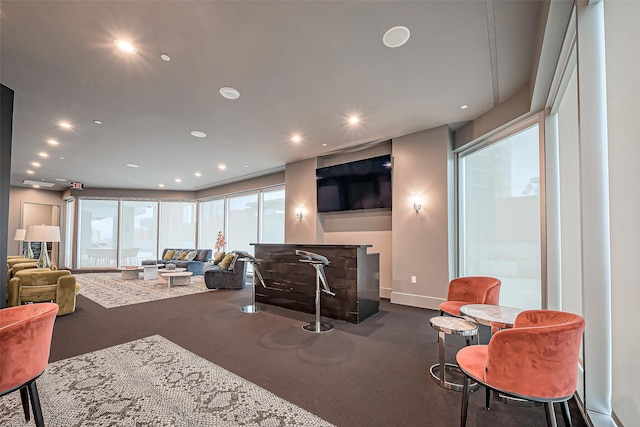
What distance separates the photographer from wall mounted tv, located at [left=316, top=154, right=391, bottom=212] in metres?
5.61

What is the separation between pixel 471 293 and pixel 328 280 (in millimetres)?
1914

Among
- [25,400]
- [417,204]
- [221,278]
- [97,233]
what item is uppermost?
[417,204]

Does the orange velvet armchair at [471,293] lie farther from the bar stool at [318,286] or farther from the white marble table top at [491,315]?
the bar stool at [318,286]

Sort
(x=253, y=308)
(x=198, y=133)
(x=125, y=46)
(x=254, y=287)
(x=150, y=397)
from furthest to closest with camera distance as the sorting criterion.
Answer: (x=198, y=133), (x=254, y=287), (x=253, y=308), (x=125, y=46), (x=150, y=397)

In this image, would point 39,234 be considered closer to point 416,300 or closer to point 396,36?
point 396,36

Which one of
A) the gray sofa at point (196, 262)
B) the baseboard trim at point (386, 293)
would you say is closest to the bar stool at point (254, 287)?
the baseboard trim at point (386, 293)

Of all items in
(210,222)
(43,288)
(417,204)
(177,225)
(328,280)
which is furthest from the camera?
(177,225)

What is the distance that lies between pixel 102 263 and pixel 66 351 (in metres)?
9.38

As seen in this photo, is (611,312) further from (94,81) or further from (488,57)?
(94,81)

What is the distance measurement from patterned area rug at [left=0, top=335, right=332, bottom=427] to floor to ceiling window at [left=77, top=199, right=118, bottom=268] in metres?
9.61

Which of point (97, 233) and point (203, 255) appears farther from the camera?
point (97, 233)

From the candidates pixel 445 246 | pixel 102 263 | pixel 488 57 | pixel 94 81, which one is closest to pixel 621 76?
pixel 488 57

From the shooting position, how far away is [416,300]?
198 inches

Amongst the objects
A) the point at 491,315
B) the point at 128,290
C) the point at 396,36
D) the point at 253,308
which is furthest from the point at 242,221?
the point at 491,315
